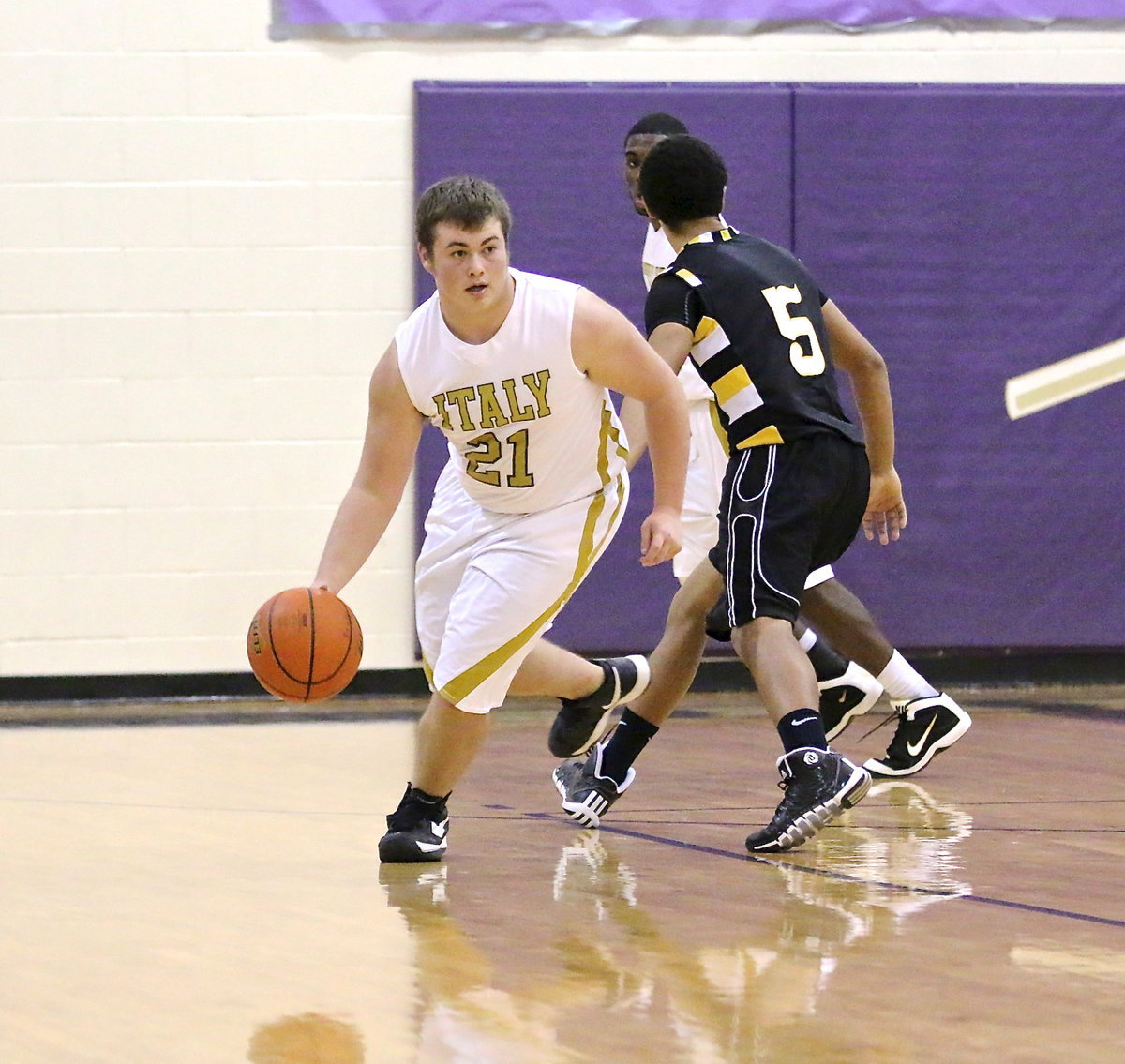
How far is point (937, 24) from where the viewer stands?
7.87 m

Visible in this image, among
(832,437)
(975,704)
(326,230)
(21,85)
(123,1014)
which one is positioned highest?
(21,85)

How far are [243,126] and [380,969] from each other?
16.8 feet

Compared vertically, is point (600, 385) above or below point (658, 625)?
above

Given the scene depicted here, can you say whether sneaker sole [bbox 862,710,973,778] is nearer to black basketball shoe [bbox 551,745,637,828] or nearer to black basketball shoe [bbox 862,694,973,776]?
black basketball shoe [bbox 862,694,973,776]

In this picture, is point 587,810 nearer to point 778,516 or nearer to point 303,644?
point 778,516

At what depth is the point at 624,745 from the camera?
460cm

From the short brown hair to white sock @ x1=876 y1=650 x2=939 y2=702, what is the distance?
1.82 metres

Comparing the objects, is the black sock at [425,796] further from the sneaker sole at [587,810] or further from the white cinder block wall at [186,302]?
the white cinder block wall at [186,302]

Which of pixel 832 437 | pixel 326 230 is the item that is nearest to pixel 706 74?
pixel 326 230

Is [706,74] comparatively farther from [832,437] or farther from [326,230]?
[832,437]

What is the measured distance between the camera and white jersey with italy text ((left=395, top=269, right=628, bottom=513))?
397 centimetres

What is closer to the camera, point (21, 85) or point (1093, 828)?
point (1093, 828)

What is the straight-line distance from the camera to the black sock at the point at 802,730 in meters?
4.09

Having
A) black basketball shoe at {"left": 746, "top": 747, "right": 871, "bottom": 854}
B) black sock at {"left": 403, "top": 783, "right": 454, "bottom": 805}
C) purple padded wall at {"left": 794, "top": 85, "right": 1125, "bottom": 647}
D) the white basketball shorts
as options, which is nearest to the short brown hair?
the white basketball shorts
